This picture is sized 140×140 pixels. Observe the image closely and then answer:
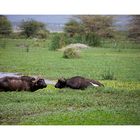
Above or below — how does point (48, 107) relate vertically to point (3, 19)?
below

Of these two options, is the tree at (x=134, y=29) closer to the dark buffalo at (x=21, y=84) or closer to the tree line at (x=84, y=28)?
the tree line at (x=84, y=28)

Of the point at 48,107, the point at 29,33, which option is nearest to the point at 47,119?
the point at 48,107

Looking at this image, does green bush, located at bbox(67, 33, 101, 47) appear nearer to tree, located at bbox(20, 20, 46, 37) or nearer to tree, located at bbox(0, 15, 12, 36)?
tree, located at bbox(20, 20, 46, 37)

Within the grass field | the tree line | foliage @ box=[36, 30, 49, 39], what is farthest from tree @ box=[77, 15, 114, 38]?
foliage @ box=[36, 30, 49, 39]

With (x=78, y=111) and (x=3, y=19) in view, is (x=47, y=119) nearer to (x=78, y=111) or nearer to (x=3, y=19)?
(x=78, y=111)

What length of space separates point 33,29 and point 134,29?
3.12 feet

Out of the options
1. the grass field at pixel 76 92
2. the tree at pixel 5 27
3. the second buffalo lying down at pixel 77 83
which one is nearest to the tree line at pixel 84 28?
the tree at pixel 5 27

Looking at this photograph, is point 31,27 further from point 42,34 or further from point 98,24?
point 98,24

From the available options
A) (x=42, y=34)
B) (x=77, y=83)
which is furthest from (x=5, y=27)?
(x=77, y=83)

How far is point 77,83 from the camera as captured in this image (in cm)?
982

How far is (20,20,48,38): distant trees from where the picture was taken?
981 cm

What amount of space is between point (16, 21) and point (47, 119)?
0.96m

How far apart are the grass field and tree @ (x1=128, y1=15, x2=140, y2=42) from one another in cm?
11
